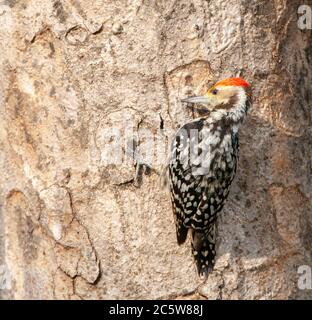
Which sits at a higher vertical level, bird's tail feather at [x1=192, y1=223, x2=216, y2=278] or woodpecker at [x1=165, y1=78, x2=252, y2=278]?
woodpecker at [x1=165, y1=78, x2=252, y2=278]

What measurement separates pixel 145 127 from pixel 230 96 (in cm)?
55

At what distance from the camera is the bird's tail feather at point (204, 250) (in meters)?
4.61

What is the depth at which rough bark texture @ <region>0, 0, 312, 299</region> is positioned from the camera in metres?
4.64

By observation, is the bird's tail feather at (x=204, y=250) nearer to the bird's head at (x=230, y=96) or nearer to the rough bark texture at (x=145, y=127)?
the rough bark texture at (x=145, y=127)

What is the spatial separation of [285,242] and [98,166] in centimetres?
127

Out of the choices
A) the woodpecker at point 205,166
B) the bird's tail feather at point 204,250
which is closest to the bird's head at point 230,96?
the woodpecker at point 205,166

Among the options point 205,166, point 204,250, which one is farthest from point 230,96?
point 204,250

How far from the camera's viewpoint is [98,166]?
470 centimetres

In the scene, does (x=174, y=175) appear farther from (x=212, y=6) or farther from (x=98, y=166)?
(x=212, y=6)

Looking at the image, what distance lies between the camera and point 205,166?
15.4 feet

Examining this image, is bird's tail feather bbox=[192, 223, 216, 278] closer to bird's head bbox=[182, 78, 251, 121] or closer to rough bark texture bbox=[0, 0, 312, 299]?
rough bark texture bbox=[0, 0, 312, 299]

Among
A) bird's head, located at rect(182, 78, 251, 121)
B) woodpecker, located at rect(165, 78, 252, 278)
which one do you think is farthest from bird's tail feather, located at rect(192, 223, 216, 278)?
bird's head, located at rect(182, 78, 251, 121)

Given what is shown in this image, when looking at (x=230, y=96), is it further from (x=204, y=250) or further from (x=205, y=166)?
(x=204, y=250)

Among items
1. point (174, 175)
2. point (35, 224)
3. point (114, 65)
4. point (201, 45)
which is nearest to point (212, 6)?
point (201, 45)
